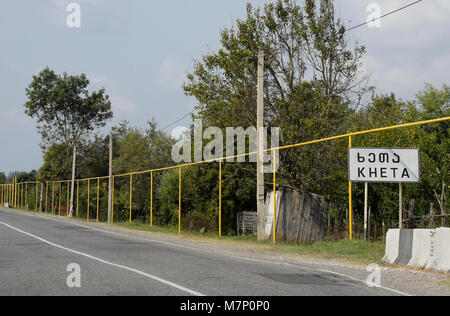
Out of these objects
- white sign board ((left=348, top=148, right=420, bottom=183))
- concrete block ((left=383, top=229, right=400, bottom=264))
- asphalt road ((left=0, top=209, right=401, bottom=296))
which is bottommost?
asphalt road ((left=0, top=209, right=401, bottom=296))

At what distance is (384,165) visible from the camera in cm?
1374

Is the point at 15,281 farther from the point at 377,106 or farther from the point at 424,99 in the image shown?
the point at 424,99

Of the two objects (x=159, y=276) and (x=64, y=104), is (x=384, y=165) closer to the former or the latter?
(x=159, y=276)

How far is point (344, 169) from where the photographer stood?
19000mm

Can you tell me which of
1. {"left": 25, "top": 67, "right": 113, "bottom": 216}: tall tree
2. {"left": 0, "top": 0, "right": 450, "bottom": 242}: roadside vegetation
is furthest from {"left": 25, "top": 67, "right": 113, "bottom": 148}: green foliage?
{"left": 0, "top": 0, "right": 450, "bottom": 242}: roadside vegetation

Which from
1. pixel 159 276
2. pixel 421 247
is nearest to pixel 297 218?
pixel 421 247

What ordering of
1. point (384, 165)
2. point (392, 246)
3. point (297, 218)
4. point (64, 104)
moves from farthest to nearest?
1. point (64, 104)
2. point (297, 218)
3. point (384, 165)
4. point (392, 246)

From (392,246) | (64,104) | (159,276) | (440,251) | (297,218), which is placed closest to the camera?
(159,276)

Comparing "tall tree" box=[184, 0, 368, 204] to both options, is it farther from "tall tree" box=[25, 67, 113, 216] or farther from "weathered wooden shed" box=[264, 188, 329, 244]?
"tall tree" box=[25, 67, 113, 216]

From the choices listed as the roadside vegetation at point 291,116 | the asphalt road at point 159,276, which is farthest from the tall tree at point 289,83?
the asphalt road at point 159,276

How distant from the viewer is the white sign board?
1346 cm

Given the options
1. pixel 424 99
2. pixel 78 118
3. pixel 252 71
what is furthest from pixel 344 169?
pixel 78 118

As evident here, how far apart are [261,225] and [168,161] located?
95.5 ft

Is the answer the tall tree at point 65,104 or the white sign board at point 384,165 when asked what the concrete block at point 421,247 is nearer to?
the white sign board at point 384,165
